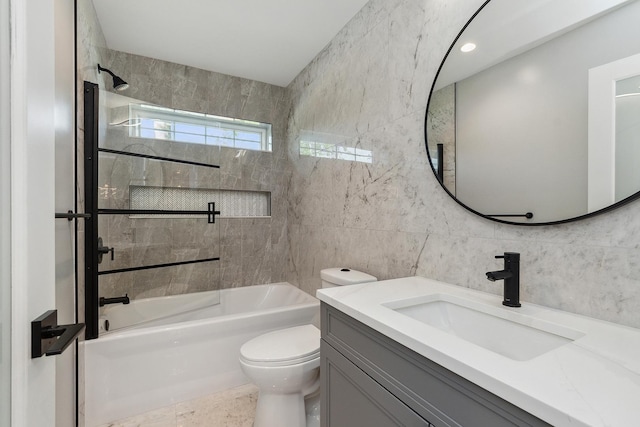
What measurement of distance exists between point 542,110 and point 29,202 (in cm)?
144

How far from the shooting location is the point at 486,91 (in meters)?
1.18

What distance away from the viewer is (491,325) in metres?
0.99

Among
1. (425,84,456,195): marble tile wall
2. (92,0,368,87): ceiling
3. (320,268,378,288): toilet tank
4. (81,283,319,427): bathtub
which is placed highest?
(92,0,368,87): ceiling

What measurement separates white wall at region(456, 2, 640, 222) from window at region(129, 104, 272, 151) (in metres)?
2.33

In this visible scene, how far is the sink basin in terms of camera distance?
85 centimetres

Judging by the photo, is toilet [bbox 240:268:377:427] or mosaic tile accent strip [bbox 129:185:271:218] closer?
toilet [bbox 240:268:377:427]

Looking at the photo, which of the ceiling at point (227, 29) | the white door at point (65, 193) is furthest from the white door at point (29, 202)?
the ceiling at point (227, 29)

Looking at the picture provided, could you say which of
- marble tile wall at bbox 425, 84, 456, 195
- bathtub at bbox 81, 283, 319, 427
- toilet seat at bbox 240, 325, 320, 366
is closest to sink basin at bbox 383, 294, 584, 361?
marble tile wall at bbox 425, 84, 456, 195

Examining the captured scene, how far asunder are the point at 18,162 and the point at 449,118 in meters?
1.45

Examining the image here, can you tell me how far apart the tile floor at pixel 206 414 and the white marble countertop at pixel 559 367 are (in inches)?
54.3

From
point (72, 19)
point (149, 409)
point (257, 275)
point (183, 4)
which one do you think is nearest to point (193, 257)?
point (257, 275)

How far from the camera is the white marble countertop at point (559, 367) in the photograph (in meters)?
0.48

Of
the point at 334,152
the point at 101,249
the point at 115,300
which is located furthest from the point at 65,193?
the point at 334,152

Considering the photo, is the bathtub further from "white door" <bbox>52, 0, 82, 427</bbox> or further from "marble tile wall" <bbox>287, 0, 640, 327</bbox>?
"marble tile wall" <bbox>287, 0, 640, 327</bbox>
